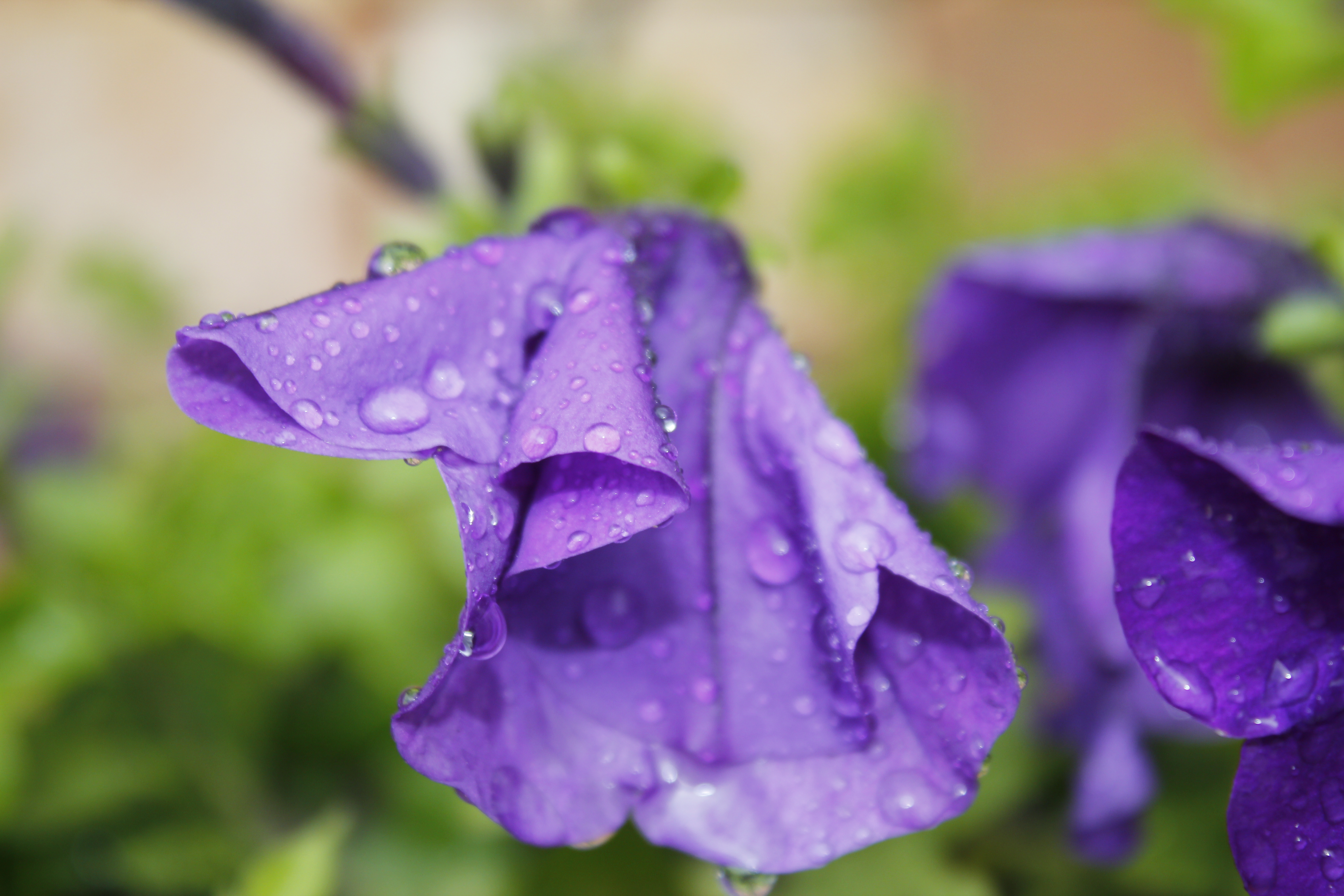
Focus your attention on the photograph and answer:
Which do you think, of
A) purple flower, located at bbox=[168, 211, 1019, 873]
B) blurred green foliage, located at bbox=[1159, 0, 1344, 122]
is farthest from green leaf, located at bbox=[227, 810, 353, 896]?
blurred green foliage, located at bbox=[1159, 0, 1344, 122]

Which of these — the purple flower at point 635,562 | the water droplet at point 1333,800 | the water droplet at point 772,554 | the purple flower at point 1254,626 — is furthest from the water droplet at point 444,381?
the water droplet at point 1333,800

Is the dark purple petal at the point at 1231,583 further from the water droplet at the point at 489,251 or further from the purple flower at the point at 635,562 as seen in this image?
the water droplet at the point at 489,251

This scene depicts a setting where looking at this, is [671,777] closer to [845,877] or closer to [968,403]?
[845,877]

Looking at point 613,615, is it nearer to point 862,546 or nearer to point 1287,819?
point 862,546

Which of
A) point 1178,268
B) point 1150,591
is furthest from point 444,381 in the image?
point 1178,268

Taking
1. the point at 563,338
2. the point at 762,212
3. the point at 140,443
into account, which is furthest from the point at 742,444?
the point at 762,212

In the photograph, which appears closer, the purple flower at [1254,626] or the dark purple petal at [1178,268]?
the purple flower at [1254,626]
